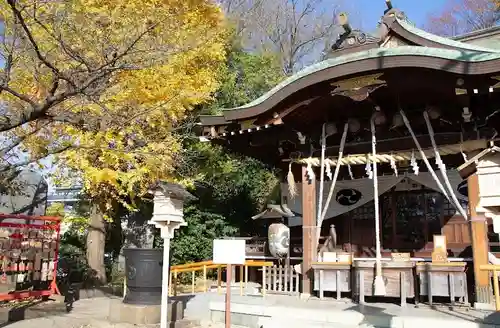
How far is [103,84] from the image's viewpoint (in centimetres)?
650

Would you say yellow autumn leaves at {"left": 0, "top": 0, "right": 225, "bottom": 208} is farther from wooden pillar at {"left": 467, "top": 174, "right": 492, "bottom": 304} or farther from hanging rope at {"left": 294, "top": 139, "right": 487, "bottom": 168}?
wooden pillar at {"left": 467, "top": 174, "right": 492, "bottom": 304}

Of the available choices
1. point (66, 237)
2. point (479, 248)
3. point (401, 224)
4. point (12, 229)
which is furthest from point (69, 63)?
point (66, 237)

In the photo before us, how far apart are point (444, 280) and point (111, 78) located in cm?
741

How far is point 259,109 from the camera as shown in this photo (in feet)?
34.0

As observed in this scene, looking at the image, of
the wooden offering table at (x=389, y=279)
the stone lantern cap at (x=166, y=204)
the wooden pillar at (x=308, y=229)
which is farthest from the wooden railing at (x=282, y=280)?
the stone lantern cap at (x=166, y=204)

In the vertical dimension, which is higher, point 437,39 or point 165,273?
point 437,39

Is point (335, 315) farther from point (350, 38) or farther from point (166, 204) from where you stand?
point (350, 38)

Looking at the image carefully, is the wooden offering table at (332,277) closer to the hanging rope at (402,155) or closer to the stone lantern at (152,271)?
the hanging rope at (402,155)

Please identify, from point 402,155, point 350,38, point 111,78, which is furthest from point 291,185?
point 111,78

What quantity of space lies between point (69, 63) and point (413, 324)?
6864 mm

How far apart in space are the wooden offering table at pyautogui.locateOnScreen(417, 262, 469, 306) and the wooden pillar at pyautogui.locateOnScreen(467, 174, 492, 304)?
256 mm

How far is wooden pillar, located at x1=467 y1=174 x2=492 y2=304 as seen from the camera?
802cm

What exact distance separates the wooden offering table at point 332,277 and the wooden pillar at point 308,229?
0.33m

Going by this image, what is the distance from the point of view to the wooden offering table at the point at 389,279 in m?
8.41
